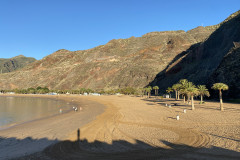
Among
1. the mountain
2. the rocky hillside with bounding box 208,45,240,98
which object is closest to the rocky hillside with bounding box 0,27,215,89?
the mountain

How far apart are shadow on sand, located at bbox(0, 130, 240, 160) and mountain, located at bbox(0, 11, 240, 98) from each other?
55.4 meters

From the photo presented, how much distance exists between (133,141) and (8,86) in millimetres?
168771

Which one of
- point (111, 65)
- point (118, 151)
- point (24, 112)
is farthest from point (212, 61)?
point (111, 65)

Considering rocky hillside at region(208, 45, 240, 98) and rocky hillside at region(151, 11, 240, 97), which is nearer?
rocky hillside at region(208, 45, 240, 98)

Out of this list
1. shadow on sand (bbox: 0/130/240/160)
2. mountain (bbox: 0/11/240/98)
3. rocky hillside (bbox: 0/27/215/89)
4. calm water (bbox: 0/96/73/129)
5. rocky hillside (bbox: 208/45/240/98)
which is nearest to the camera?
shadow on sand (bbox: 0/130/240/160)

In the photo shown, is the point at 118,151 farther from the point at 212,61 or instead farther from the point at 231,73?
the point at 212,61

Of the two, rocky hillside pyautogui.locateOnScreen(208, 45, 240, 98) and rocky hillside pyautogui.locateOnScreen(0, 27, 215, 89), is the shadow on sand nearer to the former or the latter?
rocky hillside pyautogui.locateOnScreen(208, 45, 240, 98)

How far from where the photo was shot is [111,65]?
5241 inches

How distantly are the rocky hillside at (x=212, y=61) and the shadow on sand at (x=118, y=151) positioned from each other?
1647 inches

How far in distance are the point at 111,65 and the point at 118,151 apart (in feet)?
406

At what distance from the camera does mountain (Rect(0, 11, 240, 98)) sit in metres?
75.2

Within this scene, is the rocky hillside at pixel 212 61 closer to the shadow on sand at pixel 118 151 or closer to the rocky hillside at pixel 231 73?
the rocky hillside at pixel 231 73

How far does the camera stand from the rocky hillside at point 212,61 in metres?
50.6

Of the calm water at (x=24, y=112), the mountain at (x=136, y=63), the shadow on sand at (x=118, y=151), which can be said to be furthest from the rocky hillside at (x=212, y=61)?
the calm water at (x=24, y=112)
